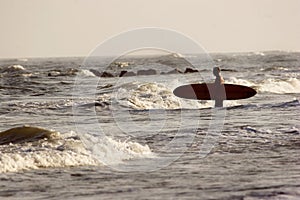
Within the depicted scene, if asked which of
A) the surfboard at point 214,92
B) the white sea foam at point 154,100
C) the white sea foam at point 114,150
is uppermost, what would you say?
the surfboard at point 214,92

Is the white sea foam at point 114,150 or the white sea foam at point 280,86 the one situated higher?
the white sea foam at point 114,150

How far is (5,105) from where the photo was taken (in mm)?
25141

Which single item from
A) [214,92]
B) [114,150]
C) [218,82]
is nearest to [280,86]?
[214,92]

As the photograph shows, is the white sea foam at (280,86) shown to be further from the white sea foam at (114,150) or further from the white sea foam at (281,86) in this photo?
the white sea foam at (114,150)

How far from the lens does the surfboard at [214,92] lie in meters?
22.6

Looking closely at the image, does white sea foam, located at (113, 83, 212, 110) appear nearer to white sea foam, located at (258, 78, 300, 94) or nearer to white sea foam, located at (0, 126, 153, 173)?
white sea foam, located at (258, 78, 300, 94)

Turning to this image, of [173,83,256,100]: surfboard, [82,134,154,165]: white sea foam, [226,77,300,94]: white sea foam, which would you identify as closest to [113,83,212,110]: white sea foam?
[173,83,256,100]: surfboard

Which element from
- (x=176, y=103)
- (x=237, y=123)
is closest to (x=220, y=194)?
(x=237, y=123)

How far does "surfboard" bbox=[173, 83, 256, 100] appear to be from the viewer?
22.6m

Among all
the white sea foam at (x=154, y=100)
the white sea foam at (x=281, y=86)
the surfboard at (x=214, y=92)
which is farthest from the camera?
the white sea foam at (x=281, y=86)

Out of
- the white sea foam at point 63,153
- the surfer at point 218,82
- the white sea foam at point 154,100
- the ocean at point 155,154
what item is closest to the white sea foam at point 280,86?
the white sea foam at point 154,100

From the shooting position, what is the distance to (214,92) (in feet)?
76.0

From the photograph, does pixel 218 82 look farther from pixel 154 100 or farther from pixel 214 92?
pixel 154 100

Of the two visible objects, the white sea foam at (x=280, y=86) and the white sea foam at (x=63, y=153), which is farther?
the white sea foam at (x=280, y=86)
